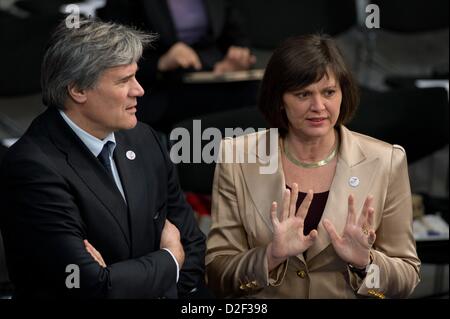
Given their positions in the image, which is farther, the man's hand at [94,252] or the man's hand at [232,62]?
the man's hand at [232,62]

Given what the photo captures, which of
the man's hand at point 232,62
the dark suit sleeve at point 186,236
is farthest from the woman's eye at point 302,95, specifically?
the man's hand at point 232,62

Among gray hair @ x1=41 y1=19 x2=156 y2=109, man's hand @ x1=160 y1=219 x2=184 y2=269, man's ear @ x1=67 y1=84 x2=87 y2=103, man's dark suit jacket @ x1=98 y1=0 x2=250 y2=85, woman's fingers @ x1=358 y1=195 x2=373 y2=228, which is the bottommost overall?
man's hand @ x1=160 y1=219 x2=184 y2=269

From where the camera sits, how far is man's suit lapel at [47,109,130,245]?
197cm

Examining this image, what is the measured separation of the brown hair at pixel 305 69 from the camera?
2.04m

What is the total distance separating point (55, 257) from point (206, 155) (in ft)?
3.54

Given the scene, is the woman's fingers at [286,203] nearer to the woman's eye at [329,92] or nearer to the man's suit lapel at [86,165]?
the woman's eye at [329,92]

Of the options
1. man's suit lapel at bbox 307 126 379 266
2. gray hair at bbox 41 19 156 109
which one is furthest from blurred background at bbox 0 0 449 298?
man's suit lapel at bbox 307 126 379 266

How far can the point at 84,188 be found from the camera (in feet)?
6.42

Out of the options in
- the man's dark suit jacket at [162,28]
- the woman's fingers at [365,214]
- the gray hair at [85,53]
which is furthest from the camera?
the man's dark suit jacket at [162,28]

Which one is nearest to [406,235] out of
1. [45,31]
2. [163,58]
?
[163,58]

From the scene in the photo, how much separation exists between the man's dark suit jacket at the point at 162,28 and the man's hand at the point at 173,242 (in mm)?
1499

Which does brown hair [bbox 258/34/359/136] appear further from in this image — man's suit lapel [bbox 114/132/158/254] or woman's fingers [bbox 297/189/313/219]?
man's suit lapel [bbox 114/132/158/254]
